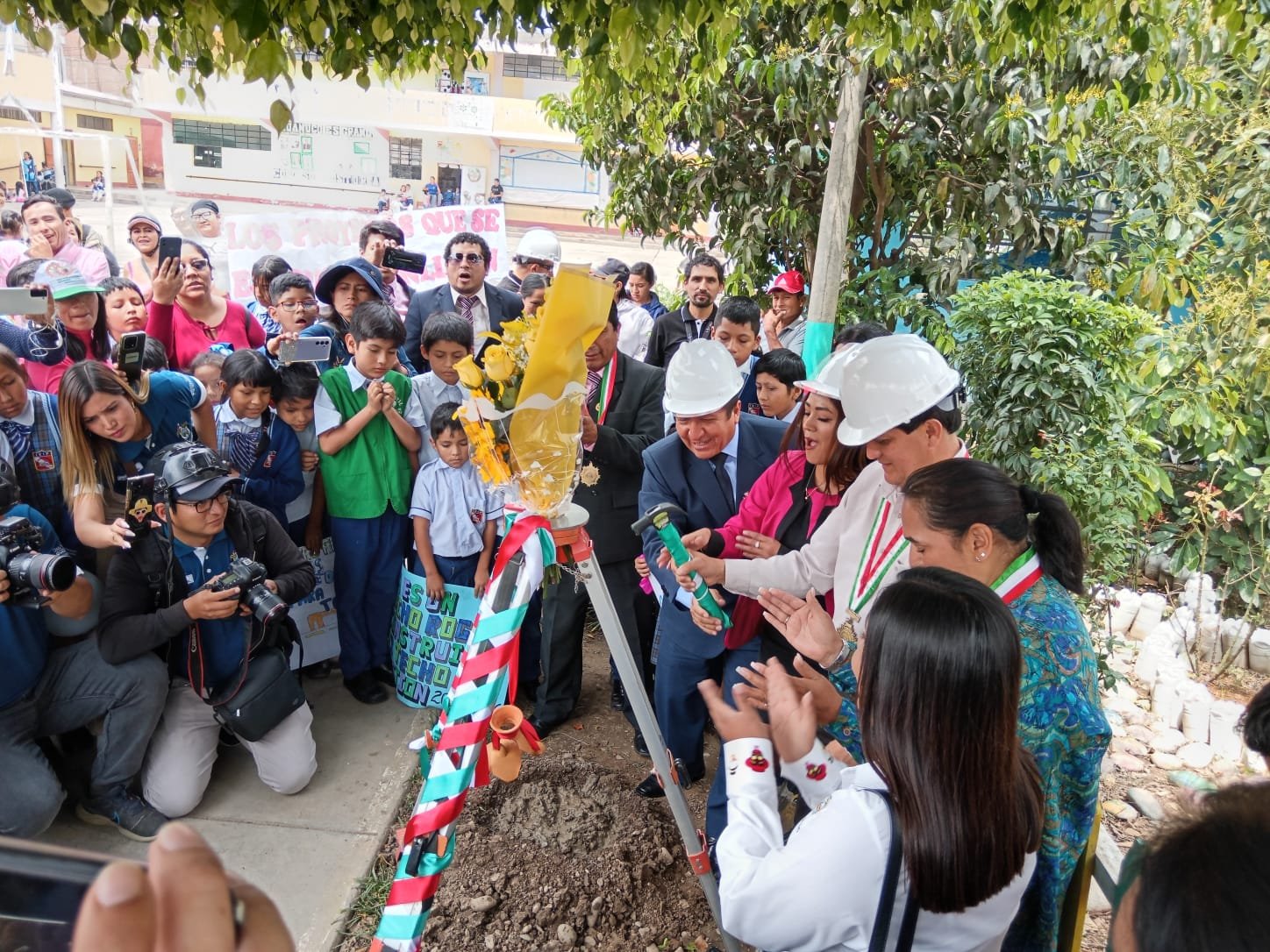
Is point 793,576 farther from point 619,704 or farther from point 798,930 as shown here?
point 619,704

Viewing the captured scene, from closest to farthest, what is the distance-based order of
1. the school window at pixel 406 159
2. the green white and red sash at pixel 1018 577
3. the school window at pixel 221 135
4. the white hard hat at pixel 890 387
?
the green white and red sash at pixel 1018 577 < the white hard hat at pixel 890 387 < the school window at pixel 221 135 < the school window at pixel 406 159

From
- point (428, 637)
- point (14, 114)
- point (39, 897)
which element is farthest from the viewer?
point (14, 114)

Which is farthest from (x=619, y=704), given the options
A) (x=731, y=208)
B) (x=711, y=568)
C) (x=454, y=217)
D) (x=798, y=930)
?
(x=454, y=217)

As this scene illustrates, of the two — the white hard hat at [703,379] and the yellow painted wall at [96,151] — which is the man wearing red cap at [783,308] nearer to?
the white hard hat at [703,379]

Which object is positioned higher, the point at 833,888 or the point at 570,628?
the point at 833,888

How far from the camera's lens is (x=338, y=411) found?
3787 mm

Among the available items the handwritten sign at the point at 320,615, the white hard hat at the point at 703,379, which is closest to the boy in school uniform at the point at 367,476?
the handwritten sign at the point at 320,615

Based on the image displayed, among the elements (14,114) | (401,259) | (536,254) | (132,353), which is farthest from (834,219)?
(14,114)

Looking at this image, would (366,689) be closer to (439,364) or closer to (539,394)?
(439,364)

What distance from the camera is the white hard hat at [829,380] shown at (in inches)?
103

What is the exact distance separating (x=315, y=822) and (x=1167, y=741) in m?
4.00

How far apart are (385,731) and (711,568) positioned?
6.57 feet

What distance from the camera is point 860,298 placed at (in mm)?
5223

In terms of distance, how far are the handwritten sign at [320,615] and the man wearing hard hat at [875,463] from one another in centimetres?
257
